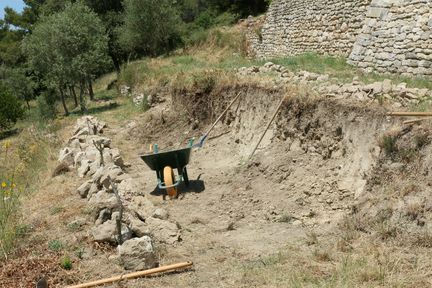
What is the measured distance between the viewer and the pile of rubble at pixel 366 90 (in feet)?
24.0

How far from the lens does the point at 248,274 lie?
16.2 ft

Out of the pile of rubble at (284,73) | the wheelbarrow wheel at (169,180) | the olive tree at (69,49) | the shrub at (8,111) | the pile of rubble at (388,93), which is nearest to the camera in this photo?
the pile of rubble at (388,93)

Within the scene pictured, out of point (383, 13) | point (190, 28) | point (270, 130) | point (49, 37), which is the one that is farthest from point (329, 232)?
point (190, 28)

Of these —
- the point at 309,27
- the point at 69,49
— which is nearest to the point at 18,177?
the point at 69,49

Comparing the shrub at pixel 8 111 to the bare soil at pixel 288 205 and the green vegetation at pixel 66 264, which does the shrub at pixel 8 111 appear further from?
the green vegetation at pixel 66 264

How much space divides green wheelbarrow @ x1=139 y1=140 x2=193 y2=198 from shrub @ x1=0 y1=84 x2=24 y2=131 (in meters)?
18.8

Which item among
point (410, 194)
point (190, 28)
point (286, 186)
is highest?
point (190, 28)

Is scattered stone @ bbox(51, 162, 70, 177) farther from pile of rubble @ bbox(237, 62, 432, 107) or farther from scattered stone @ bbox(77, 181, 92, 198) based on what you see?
pile of rubble @ bbox(237, 62, 432, 107)

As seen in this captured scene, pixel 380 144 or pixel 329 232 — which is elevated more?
pixel 380 144

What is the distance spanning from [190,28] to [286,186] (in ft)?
72.4

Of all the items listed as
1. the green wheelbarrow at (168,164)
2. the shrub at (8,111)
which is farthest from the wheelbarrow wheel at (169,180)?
the shrub at (8,111)

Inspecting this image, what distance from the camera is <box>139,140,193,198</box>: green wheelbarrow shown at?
8773 millimetres

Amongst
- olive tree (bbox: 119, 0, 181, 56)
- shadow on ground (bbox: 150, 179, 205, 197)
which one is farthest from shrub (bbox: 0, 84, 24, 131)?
shadow on ground (bbox: 150, 179, 205, 197)

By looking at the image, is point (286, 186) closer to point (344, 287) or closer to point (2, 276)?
point (344, 287)
